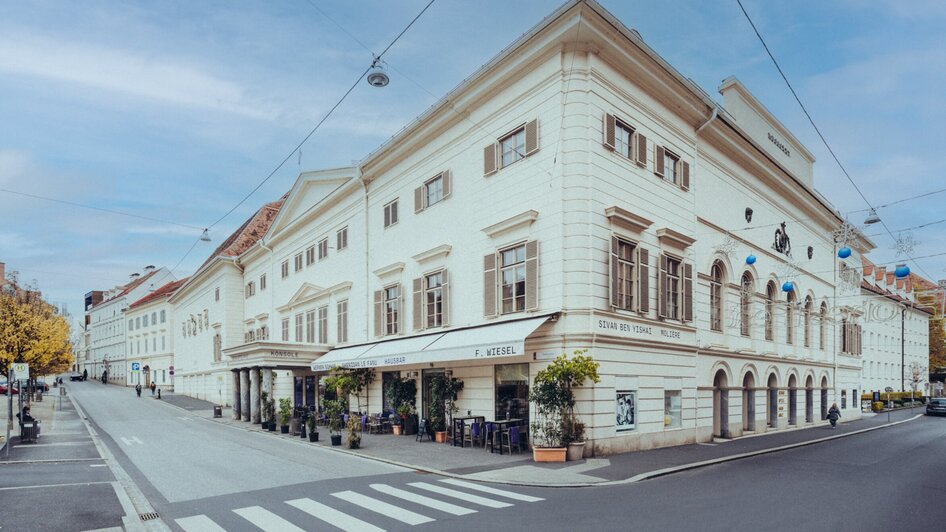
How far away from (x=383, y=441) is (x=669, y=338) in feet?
34.2

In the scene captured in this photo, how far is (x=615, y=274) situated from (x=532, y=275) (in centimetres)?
241

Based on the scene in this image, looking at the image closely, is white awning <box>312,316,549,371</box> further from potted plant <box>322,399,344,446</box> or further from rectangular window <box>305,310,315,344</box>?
rectangular window <box>305,310,315,344</box>

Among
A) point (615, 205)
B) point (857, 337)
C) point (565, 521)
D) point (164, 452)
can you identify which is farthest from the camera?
point (857, 337)

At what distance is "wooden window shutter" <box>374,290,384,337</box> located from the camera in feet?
86.5

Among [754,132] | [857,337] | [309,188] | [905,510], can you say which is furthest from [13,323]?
[857,337]

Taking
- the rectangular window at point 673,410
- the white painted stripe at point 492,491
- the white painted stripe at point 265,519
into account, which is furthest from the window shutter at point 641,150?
the white painted stripe at point 265,519

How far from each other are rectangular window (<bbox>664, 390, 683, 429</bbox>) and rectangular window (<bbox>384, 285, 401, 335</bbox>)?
36.4 feet

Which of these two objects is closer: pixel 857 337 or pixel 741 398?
pixel 741 398

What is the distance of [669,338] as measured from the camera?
1969cm

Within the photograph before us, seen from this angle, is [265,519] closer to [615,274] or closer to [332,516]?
[332,516]

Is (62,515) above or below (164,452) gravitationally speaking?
above

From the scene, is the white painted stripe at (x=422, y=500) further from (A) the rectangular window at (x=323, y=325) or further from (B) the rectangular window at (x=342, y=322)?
(A) the rectangular window at (x=323, y=325)

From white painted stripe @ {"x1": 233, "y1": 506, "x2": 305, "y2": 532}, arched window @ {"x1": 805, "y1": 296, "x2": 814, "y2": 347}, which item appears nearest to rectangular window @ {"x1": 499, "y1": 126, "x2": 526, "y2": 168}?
white painted stripe @ {"x1": 233, "y1": 506, "x2": 305, "y2": 532}

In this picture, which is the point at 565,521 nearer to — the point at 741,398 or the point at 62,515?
the point at 62,515
